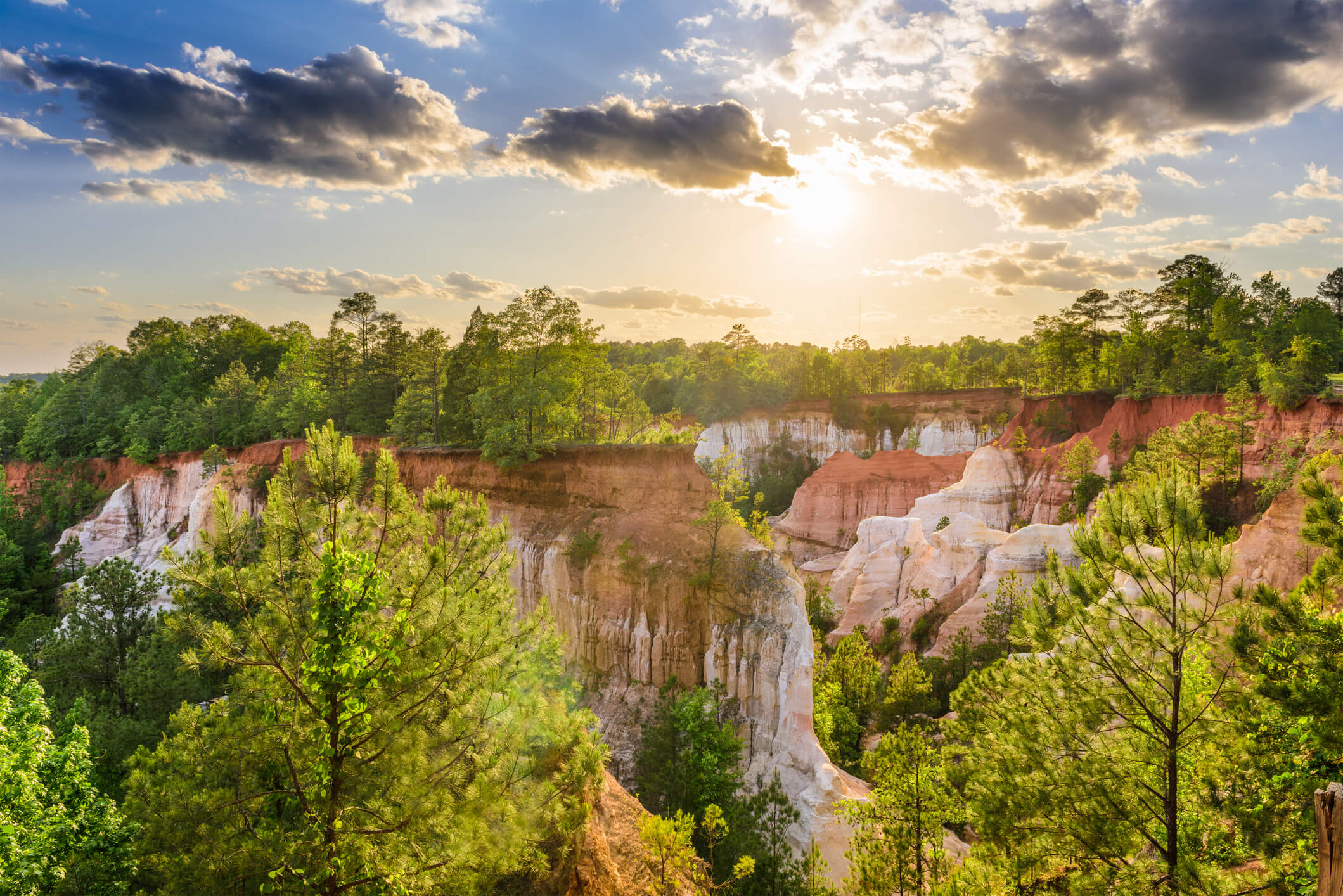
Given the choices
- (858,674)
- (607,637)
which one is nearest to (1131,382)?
(858,674)

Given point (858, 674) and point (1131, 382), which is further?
point (1131, 382)

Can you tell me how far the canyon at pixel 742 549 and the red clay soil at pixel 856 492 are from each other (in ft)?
0.56

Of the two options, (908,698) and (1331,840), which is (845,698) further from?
(1331,840)

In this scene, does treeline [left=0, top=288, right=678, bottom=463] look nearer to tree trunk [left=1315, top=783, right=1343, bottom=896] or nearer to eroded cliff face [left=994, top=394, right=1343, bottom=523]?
tree trunk [left=1315, top=783, right=1343, bottom=896]

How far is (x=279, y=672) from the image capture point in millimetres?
7422

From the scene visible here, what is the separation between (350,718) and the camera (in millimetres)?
6305

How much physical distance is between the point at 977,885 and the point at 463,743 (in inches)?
342

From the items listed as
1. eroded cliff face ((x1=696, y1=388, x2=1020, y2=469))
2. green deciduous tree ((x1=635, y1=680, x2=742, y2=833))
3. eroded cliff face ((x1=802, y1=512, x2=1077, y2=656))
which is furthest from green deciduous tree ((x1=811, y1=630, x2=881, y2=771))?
eroded cliff face ((x1=696, y1=388, x2=1020, y2=469))

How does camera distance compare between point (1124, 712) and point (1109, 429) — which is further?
point (1109, 429)

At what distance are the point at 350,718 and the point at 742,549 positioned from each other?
58.5 ft

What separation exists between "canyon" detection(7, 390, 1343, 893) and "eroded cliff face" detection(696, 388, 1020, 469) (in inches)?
225

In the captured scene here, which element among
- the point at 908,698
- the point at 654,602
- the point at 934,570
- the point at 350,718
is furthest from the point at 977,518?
the point at 350,718

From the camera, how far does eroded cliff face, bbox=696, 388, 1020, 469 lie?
61062 millimetres

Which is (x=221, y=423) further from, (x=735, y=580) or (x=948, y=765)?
(x=948, y=765)
